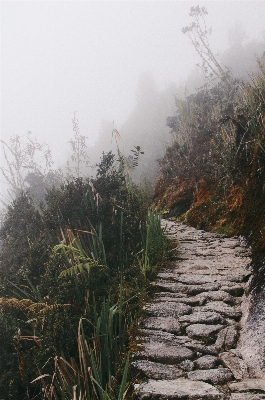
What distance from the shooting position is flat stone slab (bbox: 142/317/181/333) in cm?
247

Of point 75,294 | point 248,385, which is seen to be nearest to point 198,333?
point 248,385

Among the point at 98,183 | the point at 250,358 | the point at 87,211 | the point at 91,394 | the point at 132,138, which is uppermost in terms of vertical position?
the point at 132,138

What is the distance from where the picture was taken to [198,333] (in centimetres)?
238

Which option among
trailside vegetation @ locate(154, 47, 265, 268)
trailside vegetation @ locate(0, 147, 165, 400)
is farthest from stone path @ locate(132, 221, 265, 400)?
trailside vegetation @ locate(154, 47, 265, 268)

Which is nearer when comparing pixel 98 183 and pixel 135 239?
pixel 135 239

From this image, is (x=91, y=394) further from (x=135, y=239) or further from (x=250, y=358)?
(x=135, y=239)

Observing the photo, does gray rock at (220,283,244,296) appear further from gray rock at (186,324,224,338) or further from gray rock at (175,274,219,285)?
gray rock at (186,324,224,338)

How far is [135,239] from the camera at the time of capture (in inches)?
154

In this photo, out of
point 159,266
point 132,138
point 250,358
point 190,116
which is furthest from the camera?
point 132,138

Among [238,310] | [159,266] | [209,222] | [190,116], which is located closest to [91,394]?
[238,310]

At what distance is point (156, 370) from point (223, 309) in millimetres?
854

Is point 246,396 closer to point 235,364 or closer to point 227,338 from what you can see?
point 235,364

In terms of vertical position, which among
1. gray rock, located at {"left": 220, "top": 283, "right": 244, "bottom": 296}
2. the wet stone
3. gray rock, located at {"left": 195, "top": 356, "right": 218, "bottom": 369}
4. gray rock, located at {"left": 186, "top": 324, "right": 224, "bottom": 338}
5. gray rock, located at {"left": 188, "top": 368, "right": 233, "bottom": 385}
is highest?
the wet stone

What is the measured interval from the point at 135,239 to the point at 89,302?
49.6 inches
